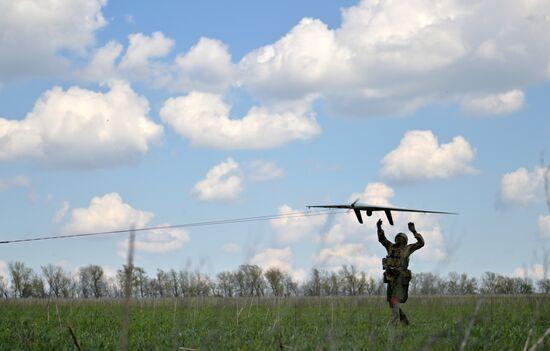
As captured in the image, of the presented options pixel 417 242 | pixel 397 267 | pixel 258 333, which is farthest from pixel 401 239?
pixel 258 333

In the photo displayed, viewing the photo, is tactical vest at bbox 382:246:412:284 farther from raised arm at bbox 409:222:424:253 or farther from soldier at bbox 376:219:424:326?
raised arm at bbox 409:222:424:253

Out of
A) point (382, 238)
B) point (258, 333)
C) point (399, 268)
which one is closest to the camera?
point (258, 333)

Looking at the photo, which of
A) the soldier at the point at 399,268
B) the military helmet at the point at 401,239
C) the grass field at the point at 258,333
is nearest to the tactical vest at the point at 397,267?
the soldier at the point at 399,268

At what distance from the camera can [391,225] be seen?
14023 mm

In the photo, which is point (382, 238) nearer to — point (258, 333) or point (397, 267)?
point (397, 267)

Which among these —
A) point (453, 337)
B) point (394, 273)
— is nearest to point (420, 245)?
point (394, 273)

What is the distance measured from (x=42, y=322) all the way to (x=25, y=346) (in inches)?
181

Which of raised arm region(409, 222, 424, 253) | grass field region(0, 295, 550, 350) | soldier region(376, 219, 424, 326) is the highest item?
raised arm region(409, 222, 424, 253)

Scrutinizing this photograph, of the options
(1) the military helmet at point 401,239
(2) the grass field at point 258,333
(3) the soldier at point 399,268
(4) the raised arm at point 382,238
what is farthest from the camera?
(4) the raised arm at point 382,238

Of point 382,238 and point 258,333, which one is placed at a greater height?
point 382,238

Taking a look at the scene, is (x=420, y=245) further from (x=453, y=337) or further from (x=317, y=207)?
(x=453, y=337)

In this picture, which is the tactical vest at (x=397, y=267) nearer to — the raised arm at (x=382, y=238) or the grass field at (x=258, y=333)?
the raised arm at (x=382, y=238)

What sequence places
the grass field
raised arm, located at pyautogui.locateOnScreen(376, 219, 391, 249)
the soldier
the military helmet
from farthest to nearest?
1. raised arm, located at pyautogui.locateOnScreen(376, 219, 391, 249)
2. the military helmet
3. the soldier
4. the grass field

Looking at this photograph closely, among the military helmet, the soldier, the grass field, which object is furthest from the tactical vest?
the grass field
